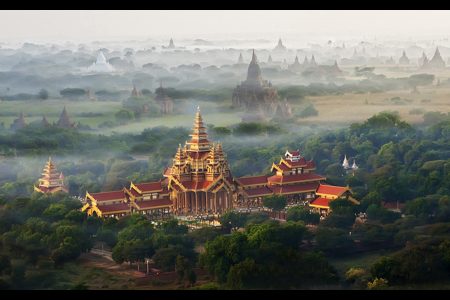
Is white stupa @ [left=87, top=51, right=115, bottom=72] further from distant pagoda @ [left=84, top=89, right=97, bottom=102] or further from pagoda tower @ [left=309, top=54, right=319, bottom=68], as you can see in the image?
pagoda tower @ [left=309, top=54, right=319, bottom=68]

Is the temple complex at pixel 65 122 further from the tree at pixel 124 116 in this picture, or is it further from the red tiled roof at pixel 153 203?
the red tiled roof at pixel 153 203

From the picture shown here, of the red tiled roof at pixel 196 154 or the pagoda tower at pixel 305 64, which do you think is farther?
the pagoda tower at pixel 305 64

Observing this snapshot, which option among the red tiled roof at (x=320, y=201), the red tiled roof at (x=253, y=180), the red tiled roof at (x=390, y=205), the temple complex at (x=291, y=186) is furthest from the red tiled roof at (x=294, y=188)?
the red tiled roof at (x=390, y=205)

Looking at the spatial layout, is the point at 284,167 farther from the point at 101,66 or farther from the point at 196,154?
the point at 101,66

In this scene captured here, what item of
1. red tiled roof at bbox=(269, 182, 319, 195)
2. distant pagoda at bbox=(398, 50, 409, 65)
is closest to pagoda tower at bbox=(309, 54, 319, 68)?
distant pagoda at bbox=(398, 50, 409, 65)

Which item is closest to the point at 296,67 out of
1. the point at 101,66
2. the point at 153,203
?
the point at 101,66

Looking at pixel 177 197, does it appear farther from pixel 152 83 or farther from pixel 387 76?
pixel 387 76

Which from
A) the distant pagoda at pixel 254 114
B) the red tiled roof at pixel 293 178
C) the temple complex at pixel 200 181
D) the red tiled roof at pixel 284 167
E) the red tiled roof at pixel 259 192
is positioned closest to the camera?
the temple complex at pixel 200 181
